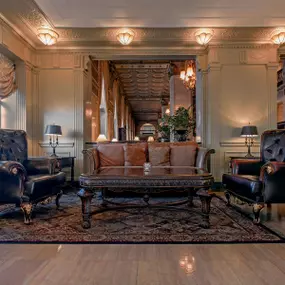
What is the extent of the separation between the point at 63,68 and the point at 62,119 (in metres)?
1.10

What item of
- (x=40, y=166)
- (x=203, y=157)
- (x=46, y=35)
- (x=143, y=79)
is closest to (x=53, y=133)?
(x=40, y=166)

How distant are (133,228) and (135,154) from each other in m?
1.64

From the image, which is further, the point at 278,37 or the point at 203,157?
the point at 278,37

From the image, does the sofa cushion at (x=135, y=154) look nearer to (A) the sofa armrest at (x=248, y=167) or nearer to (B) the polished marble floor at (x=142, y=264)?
(A) the sofa armrest at (x=248, y=167)

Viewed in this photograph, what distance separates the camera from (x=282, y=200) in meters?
2.87

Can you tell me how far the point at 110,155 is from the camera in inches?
164

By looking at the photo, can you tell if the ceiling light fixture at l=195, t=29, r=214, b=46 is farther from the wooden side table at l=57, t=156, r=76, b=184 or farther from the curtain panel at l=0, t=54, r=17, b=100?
the curtain panel at l=0, t=54, r=17, b=100

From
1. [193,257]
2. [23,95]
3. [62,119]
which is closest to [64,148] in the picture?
[62,119]

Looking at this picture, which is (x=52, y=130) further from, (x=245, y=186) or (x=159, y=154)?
(x=245, y=186)

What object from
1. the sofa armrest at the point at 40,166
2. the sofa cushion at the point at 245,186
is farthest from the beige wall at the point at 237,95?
the sofa armrest at the point at 40,166

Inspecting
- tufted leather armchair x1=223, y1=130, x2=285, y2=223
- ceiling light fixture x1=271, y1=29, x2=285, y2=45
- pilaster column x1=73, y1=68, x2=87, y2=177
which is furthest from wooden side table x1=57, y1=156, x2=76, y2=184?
ceiling light fixture x1=271, y1=29, x2=285, y2=45

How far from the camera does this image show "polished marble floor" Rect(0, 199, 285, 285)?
166 cm

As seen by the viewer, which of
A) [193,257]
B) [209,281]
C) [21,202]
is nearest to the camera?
[209,281]

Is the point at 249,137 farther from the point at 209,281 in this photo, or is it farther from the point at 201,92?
the point at 209,281
